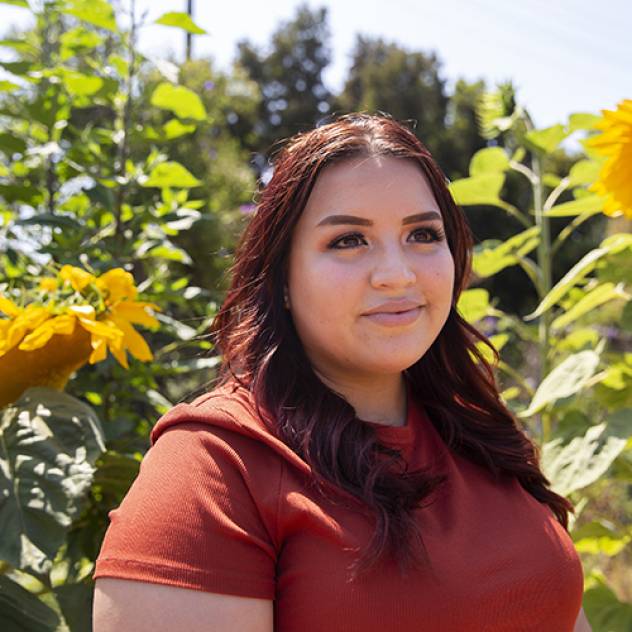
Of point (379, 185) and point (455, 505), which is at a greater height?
point (379, 185)

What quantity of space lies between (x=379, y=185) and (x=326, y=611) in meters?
0.63

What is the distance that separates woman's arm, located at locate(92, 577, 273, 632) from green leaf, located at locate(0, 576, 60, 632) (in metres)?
0.33

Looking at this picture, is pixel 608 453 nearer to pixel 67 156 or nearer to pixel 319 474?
pixel 319 474

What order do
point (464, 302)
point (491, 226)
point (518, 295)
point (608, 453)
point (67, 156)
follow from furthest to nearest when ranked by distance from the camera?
1. point (491, 226)
2. point (518, 295)
3. point (464, 302)
4. point (67, 156)
5. point (608, 453)

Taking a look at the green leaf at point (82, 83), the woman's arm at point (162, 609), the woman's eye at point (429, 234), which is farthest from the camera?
the green leaf at point (82, 83)

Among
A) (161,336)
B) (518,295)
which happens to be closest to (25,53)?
(161,336)

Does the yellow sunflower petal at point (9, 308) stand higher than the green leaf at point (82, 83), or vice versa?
the green leaf at point (82, 83)

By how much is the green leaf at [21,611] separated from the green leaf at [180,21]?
1192mm

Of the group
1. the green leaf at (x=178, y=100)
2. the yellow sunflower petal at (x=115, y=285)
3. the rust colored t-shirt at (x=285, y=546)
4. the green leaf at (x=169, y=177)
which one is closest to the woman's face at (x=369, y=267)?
the rust colored t-shirt at (x=285, y=546)

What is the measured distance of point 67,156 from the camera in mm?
2094

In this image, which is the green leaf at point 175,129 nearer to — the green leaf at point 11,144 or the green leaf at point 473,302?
the green leaf at point 11,144

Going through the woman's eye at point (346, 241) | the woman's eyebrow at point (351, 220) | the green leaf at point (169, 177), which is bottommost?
the green leaf at point (169, 177)

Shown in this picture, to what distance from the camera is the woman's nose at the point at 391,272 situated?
1394 mm

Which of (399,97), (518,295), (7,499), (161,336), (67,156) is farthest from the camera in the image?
(399,97)
